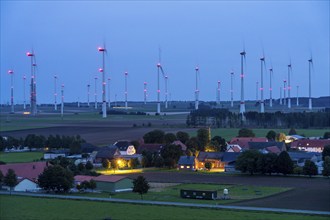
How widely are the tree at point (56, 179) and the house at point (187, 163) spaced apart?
7.86 meters

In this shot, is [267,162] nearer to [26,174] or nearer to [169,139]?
[26,174]

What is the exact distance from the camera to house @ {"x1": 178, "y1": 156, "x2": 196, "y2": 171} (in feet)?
77.3

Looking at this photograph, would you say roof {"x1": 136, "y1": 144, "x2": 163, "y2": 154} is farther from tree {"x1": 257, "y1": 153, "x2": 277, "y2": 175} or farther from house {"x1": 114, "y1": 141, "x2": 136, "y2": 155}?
tree {"x1": 257, "y1": 153, "x2": 277, "y2": 175}

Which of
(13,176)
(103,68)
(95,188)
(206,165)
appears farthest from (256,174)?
(103,68)

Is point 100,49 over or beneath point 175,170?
over

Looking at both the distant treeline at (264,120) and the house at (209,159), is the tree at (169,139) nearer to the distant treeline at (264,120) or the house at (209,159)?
the house at (209,159)

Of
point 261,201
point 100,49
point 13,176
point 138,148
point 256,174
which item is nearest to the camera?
point 261,201

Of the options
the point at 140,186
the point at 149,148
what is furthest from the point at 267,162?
the point at 149,148

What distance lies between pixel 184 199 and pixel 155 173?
6845 mm

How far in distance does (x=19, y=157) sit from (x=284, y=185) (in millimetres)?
12830

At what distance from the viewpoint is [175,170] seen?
23.3m

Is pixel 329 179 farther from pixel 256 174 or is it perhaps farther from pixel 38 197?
pixel 38 197

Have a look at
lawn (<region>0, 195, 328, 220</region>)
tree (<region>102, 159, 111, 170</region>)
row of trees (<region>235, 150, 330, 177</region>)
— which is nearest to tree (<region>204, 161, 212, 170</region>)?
row of trees (<region>235, 150, 330, 177</region>)

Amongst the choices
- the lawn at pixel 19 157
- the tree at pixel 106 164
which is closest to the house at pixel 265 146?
the tree at pixel 106 164
